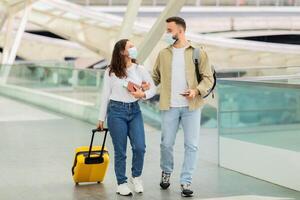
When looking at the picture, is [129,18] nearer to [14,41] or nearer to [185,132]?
[185,132]

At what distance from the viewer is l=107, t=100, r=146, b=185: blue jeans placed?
→ 21.8 feet

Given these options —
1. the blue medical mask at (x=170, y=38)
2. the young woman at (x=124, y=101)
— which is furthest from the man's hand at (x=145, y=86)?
the blue medical mask at (x=170, y=38)

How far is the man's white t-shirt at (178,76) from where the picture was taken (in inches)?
265

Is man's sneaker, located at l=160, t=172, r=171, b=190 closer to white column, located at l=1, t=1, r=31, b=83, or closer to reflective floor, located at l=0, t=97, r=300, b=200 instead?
reflective floor, located at l=0, t=97, r=300, b=200

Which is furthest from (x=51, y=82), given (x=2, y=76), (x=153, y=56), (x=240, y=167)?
(x=153, y=56)

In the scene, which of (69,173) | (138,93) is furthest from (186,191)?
(69,173)

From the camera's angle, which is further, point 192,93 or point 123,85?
point 123,85

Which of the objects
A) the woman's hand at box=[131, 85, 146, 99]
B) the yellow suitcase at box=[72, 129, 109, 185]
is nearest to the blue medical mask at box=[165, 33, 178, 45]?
the woman's hand at box=[131, 85, 146, 99]

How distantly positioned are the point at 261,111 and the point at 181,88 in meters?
1.69

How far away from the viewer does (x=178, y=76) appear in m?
6.74

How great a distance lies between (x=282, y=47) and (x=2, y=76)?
80.5ft

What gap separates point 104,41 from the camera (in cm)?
3781

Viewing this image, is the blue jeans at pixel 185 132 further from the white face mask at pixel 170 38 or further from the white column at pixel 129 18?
the white column at pixel 129 18

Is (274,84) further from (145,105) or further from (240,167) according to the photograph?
(145,105)
